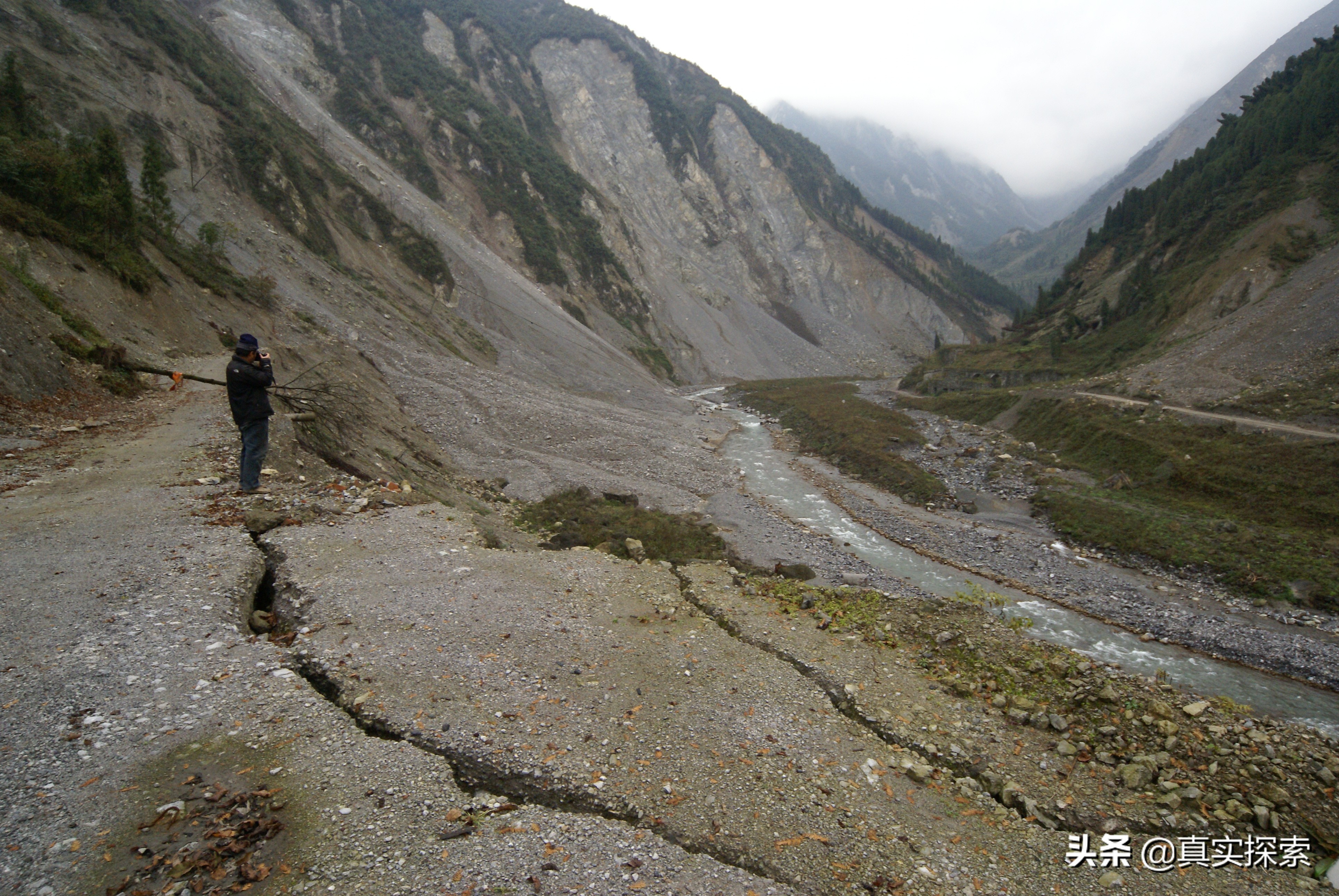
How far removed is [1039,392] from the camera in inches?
1610

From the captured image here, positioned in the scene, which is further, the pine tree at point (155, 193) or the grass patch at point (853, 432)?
the grass patch at point (853, 432)

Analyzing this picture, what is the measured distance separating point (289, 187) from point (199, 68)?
37.4 ft

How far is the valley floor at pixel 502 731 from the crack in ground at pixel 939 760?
50mm

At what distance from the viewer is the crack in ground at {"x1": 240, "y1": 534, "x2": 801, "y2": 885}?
217 inches

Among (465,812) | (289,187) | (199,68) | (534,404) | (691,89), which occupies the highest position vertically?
(691,89)

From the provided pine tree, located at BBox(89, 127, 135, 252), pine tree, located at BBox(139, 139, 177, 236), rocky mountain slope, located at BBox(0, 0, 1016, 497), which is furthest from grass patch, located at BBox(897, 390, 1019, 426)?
pine tree, located at BBox(139, 139, 177, 236)

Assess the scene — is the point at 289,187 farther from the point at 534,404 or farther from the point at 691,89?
the point at 691,89

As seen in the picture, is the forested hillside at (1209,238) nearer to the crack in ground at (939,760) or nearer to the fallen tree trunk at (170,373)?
the crack in ground at (939,760)

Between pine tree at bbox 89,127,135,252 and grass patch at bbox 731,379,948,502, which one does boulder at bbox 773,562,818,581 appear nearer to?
grass patch at bbox 731,379,948,502

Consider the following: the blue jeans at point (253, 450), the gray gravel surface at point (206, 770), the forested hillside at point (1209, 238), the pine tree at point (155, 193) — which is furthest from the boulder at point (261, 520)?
the forested hillside at point (1209, 238)

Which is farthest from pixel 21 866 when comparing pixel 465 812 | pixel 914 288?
pixel 914 288

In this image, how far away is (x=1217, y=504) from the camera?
910 inches

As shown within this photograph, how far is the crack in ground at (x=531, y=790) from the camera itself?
550 cm

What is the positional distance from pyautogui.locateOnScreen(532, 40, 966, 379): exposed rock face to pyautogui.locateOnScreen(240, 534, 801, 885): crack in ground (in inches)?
2706
